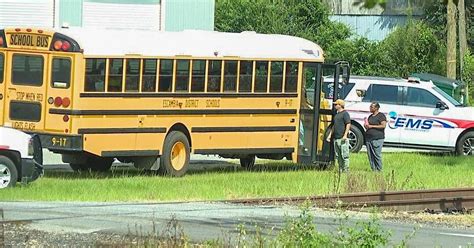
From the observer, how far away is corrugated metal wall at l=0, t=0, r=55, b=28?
34312 mm

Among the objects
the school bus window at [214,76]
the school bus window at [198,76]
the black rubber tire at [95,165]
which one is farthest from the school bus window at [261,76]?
the black rubber tire at [95,165]

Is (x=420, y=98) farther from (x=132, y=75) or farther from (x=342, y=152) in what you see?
(x=132, y=75)

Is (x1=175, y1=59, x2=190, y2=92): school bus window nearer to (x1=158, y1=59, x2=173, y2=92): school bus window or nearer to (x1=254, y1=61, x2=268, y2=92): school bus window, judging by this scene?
(x1=158, y1=59, x2=173, y2=92): school bus window

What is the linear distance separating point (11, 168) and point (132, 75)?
388cm

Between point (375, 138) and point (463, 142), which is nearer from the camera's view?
point (375, 138)

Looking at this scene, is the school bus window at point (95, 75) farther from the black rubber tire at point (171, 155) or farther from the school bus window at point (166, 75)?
the black rubber tire at point (171, 155)

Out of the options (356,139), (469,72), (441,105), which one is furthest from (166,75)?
(469,72)

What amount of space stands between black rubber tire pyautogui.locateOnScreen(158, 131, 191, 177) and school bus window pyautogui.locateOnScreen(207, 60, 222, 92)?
43.8 inches

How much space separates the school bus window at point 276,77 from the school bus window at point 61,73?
472 cm

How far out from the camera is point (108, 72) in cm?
1988

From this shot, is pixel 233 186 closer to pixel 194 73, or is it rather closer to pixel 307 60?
pixel 194 73

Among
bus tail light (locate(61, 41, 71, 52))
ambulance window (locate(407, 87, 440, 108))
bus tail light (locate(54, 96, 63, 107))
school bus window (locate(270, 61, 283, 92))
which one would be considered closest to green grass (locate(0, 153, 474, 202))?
bus tail light (locate(54, 96, 63, 107))

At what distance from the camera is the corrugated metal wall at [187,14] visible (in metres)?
37.5

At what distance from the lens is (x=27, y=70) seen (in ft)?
66.1
